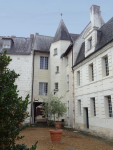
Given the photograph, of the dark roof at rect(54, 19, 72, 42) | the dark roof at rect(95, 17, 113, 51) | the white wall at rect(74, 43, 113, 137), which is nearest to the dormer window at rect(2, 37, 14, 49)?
the dark roof at rect(54, 19, 72, 42)

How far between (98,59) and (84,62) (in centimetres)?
228

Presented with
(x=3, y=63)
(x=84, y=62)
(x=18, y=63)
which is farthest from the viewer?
(x=18, y=63)

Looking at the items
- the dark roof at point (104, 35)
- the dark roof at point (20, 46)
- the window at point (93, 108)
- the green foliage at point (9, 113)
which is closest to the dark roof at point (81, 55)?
the dark roof at point (104, 35)

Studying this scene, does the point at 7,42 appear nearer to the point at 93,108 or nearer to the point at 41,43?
the point at 41,43

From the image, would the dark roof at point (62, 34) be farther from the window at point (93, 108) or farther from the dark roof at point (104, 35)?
the window at point (93, 108)

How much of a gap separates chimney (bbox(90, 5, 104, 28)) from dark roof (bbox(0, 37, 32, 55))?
8660mm

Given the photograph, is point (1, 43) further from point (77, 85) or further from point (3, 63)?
point (3, 63)

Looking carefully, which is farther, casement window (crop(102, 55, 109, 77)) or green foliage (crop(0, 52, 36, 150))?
casement window (crop(102, 55, 109, 77))

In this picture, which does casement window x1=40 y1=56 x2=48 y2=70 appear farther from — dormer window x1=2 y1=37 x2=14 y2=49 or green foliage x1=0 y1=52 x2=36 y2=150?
green foliage x1=0 y1=52 x2=36 y2=150

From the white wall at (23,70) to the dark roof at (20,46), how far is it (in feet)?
2.46

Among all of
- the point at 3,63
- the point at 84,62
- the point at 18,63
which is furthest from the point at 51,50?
the point at 3,63

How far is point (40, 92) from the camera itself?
2044cm

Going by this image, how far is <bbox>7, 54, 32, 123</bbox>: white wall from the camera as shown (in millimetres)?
18453

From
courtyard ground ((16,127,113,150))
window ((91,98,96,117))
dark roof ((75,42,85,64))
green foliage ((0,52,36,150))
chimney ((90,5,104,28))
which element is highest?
chimney ((90,5,104,28))
